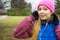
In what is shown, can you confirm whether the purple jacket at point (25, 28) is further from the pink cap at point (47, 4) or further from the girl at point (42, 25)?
the pink cap at point (47, 4)

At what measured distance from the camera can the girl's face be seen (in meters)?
2.65

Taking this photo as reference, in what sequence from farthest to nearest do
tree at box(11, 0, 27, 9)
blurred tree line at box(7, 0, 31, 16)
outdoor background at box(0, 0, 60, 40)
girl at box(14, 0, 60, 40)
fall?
tree at box(11, 0, 27, 9), blurred tree line at box(7, 0, 31, 16), outdoor background at box(0, 0, 60, 40), girl at box(14, 0, 60, 40)

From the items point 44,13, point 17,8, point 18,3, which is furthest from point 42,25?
point 17,8

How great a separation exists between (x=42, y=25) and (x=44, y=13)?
0.13 m

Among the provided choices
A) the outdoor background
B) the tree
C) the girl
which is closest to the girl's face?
the girl

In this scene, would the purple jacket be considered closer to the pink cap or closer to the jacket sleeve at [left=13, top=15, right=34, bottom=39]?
the jacket sleeve at [left=13, top=15, right=34, bottom=39]

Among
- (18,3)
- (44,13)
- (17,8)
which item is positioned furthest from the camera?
(17,8)

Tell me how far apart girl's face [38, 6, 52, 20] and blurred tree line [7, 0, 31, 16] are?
425 inches

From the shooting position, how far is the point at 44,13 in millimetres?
2654

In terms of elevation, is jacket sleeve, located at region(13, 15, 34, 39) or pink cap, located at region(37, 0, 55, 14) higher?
pink cap, located at region(37, 0, 55, 14)

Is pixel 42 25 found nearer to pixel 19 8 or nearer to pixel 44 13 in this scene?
pixel 44 13

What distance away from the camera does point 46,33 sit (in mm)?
2646

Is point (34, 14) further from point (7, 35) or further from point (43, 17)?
point (7, 35)

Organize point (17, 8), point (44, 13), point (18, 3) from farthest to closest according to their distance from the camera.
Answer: point (17, 8)
point (18, 3)
point (44, 13)
